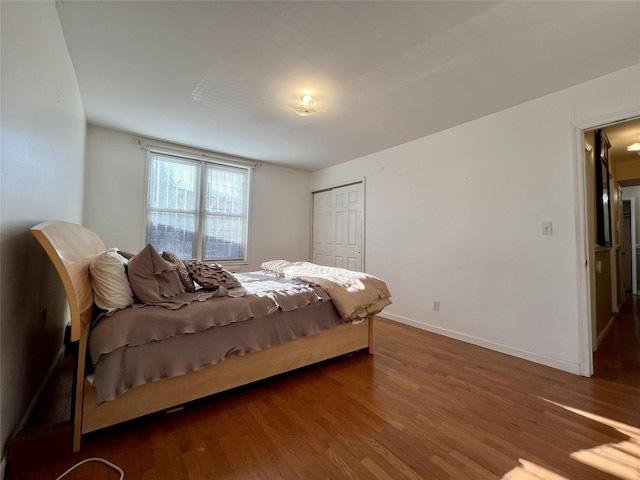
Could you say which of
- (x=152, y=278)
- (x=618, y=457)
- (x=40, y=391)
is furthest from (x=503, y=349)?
(x=40, y=391)

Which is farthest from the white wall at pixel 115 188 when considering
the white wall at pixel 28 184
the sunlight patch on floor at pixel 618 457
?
the sunlight patch on floor at pixel 618 457

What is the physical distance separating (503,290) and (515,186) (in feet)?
3.46

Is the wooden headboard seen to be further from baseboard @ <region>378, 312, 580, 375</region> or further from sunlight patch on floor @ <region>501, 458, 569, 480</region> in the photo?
baseboard @ <region>378, 312, 580, 375</region>

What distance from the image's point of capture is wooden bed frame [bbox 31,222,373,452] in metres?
1.26

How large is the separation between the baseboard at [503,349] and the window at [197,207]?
9.80 feet

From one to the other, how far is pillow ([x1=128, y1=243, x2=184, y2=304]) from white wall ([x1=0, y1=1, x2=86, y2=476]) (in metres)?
0.49

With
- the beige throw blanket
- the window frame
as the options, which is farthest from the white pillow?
the window frame

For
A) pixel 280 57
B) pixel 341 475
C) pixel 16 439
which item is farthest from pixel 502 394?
pixel 280 57

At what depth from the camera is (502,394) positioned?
6.38 ft

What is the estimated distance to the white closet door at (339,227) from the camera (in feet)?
14.5

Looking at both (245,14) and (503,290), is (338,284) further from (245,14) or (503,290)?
(245,14)

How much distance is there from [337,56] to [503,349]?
309 cm

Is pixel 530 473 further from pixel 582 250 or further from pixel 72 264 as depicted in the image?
pixel 72 264

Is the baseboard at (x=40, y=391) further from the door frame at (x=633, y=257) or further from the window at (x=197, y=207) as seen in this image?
the door frame at (x=633, y=257)
